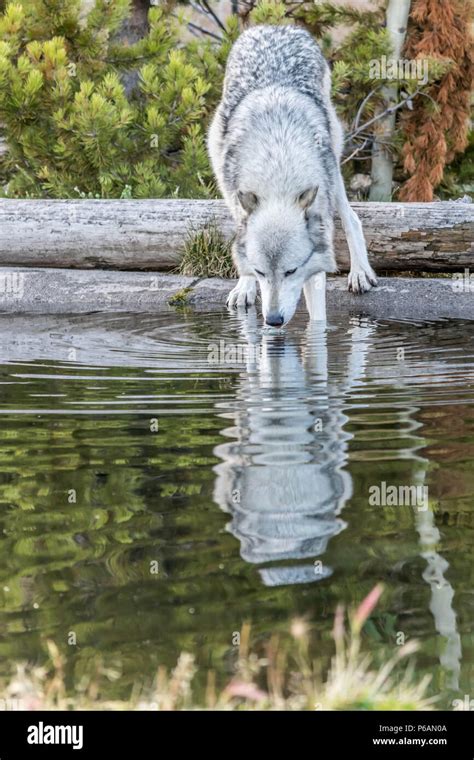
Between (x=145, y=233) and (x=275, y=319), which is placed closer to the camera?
(x=275, y=319)

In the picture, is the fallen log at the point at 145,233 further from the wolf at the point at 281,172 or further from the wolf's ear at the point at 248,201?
the wolf's ear at the point at 248,201

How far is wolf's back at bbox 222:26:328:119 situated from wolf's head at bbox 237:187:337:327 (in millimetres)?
1609

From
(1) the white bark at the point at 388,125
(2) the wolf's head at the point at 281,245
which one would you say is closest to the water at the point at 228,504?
(2) the wolf's head at the point at 281,245

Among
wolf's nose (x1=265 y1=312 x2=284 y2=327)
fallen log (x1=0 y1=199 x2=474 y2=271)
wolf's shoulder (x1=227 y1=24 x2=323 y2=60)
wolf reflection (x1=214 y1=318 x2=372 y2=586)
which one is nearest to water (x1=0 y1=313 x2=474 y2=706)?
wolf reflection (x1=214 y1=318 x2=372 y2=586)

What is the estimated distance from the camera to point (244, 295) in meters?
8.91

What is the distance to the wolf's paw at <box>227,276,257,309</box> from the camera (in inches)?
351

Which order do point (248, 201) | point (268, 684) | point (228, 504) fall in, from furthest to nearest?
point (248, 201), point (228, 504), point (268, 684)

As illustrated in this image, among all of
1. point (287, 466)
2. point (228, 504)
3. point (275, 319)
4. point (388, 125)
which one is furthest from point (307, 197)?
point (388, 125)

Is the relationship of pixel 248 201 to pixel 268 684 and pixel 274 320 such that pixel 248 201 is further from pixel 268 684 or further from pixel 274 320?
pixel 268 684

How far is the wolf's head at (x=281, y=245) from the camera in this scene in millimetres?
7176

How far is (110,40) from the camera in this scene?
1321cm

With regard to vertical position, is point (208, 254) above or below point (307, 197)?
below

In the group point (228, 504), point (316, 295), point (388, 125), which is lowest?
point (228, 504)

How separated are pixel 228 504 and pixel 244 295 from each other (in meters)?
5.28
